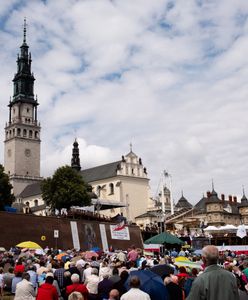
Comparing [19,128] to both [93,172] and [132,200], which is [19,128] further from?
[132,200]

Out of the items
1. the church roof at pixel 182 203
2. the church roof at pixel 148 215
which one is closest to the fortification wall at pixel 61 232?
the church roof at pixel 148 215

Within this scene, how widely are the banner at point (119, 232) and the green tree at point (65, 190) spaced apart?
23129 mm

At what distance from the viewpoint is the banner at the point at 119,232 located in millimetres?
48950

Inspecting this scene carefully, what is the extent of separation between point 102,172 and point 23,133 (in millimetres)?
28671

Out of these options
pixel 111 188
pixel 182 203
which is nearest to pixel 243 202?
pixel 182 203

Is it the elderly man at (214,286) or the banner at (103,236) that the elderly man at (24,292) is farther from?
the banner at (103,236)

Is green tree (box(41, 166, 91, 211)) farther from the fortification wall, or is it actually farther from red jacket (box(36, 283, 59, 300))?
red jacket (box(36, 283, 59, 300))

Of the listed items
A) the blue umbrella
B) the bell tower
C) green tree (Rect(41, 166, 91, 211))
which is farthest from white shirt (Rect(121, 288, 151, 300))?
the bell tower

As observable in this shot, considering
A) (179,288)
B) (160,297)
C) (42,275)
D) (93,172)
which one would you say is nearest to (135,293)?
(160,297)

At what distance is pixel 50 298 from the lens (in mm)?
9758

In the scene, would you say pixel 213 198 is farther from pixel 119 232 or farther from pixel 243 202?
pixel 119 232

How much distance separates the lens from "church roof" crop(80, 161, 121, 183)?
10238cm

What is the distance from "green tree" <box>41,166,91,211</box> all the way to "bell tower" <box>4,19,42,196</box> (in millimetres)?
45135

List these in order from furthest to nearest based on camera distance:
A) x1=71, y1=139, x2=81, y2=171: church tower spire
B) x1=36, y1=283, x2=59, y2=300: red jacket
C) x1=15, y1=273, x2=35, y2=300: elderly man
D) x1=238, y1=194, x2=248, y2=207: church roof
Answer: x1=238, y1=194, x2=248, y2=207: church roof, x1=71, y1=139, x2=81, y2=171: church tower spire, x1=15, y1=273, x2=35, y2=300: elderly man, x1=36, y1=283, x2=59, y2=300: red jacket
